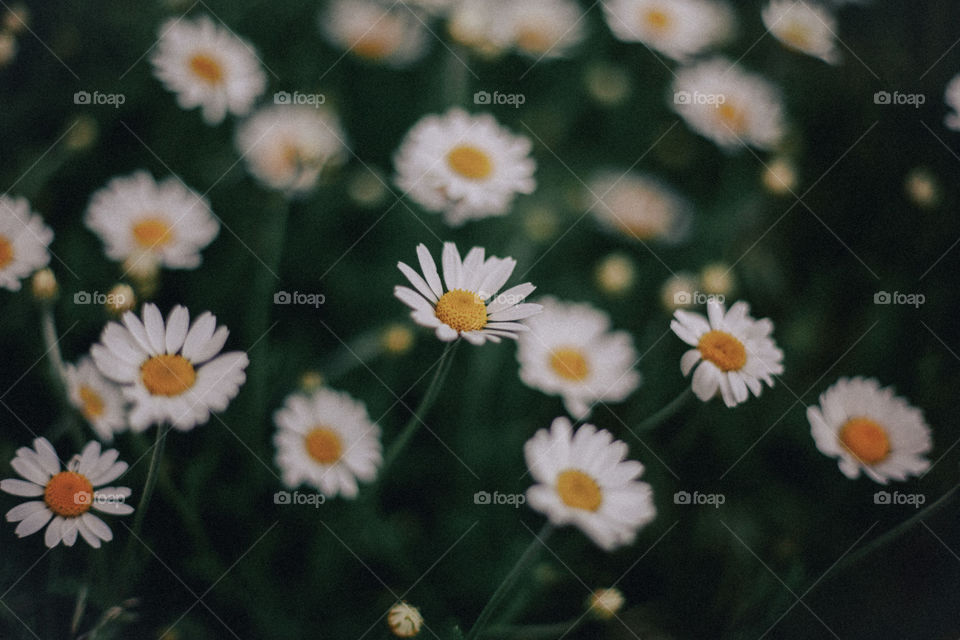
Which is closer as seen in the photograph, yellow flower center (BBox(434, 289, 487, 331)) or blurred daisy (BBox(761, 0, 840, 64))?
yellow flower center (BBox(434, 289, 487, 331))

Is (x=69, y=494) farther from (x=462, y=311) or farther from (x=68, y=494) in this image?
(x=462, y=311)

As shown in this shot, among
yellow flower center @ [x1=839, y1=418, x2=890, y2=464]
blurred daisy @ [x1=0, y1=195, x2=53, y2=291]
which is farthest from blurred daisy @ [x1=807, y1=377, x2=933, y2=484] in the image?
blurred daisy @ [x1=0, y1=195, x2=53, y2=291]

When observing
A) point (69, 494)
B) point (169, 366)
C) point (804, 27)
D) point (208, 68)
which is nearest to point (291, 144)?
point (208, 68)

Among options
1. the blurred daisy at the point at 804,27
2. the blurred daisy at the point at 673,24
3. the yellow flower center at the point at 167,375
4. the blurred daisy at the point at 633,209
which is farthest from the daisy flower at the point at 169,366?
the blurred daisy at the point at 804,27

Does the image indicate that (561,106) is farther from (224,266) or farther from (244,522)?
(244,522)

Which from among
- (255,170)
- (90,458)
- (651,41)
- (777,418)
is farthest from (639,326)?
(90,458)

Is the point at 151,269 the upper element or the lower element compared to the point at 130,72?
lower

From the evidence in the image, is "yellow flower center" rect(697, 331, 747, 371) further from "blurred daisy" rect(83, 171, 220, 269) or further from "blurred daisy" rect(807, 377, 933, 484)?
"blurred daisy" rect(83, 171, 220, 269)
